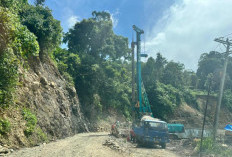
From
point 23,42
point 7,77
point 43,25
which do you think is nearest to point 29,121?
point 7,77

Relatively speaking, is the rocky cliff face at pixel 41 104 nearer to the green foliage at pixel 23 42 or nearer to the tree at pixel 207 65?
the green foliage at pixel 23 42

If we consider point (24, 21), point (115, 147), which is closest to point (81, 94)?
point (24, 21)

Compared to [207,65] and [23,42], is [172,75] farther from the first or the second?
[23,42]

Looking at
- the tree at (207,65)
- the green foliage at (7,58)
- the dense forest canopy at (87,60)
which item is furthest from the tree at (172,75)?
the green foliage at (7,58)

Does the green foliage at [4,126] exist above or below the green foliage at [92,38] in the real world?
below

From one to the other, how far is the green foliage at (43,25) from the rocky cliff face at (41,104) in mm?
1984

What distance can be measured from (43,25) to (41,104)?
7.46 metres

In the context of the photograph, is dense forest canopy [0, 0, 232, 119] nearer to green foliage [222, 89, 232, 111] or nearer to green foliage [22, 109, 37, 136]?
green foliage [222, 89, 232, 111]

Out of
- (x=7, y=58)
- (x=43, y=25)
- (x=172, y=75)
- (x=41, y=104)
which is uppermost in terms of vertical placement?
(x=43, y=25)

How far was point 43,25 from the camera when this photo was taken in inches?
741

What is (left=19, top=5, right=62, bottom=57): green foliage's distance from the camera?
59.3 feet

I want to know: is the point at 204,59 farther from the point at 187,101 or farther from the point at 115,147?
the point at 115,147

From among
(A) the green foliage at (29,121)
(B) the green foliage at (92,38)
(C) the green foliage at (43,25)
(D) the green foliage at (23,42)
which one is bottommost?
(A) the green foliage at (29,121)

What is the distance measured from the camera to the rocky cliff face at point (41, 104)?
39.2ft
